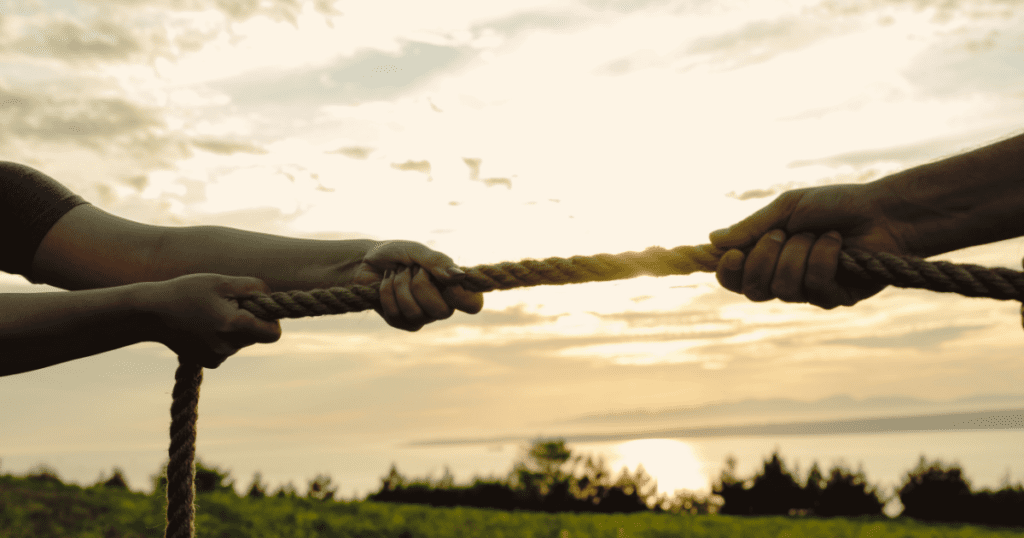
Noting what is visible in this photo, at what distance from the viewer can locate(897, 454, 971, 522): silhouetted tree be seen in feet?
29.2

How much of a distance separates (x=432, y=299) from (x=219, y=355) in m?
0.84

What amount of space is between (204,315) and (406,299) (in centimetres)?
70

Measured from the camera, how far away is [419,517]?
7.04 m

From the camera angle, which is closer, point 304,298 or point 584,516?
point 304,298

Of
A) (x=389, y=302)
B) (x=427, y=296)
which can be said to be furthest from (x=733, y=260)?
(x=389, y=302)

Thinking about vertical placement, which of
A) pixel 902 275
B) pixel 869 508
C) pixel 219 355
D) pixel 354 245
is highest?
pixel 354 245

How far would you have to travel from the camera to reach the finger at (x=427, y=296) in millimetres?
2736

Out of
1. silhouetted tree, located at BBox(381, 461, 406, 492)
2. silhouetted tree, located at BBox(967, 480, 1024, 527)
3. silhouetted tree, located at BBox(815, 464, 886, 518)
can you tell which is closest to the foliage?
silhouetted tree, located at BBox(815, 464, 886, 518)

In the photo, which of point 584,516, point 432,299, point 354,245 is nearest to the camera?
point 432,299

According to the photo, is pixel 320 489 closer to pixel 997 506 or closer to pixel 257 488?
pixel 257 488

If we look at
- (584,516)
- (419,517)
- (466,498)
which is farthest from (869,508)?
(419,517)

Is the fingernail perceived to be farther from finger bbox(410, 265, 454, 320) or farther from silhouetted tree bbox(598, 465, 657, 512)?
silhouetted tree bbox(598, 465, 657, 512)

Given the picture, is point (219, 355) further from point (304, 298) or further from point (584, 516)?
point (584, 516)

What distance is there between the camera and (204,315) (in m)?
2.56
